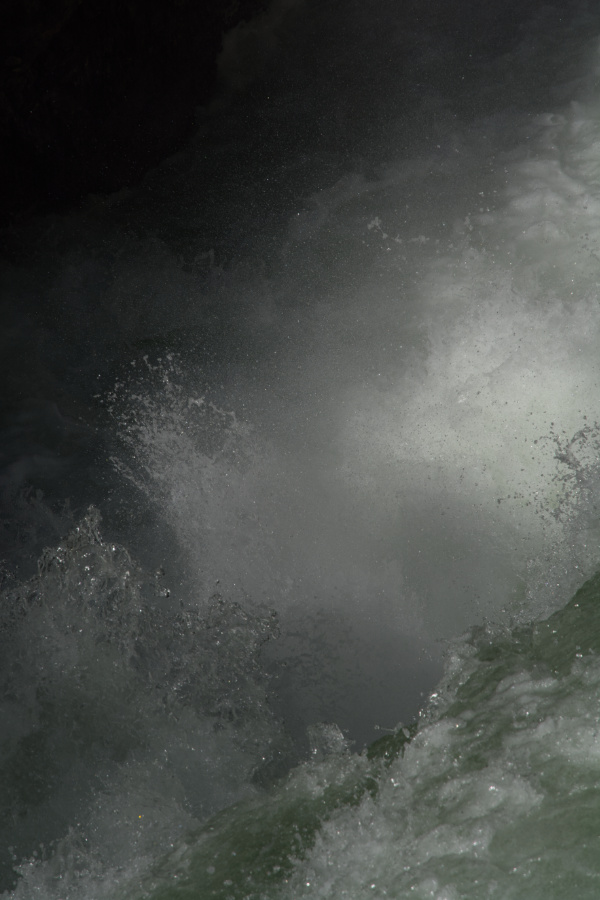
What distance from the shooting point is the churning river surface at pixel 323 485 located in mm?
1493

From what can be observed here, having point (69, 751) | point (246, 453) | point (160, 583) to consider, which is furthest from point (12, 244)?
point (69, 751)

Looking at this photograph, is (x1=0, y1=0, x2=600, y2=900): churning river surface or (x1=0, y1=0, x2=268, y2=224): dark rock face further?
(x1=0, y1=0, x2=268, y2=224): dark rock face

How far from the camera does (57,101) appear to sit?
326cm

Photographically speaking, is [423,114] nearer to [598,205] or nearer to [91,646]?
[598,205]

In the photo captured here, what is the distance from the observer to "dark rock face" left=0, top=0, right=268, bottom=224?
3178 mm

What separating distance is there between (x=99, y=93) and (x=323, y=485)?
2223mm

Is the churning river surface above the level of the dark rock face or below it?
below

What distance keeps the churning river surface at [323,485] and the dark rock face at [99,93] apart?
14 centimetres

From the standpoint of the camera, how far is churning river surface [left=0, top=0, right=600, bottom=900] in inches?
58.8

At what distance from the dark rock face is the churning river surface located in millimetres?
142

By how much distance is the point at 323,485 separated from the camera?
260 centimetres

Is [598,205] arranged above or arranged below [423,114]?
below

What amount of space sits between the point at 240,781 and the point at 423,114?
290 centimetres

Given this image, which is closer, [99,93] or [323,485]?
[323,485]
